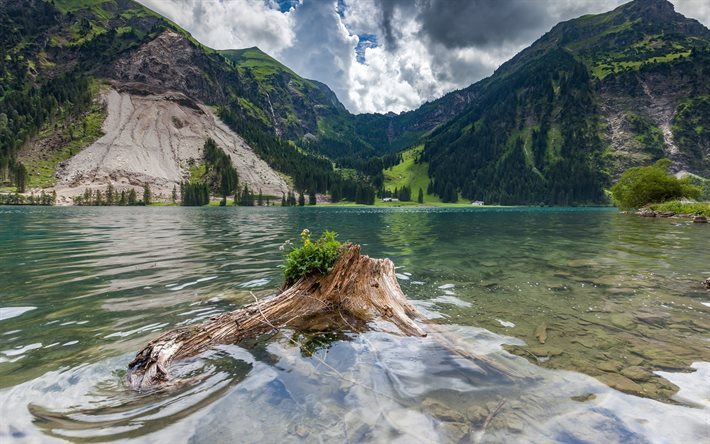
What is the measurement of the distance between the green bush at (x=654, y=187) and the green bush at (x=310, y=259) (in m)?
112

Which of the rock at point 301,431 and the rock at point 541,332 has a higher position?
the rock at point 541,332

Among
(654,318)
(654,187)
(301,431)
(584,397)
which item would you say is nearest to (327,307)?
(301,431)

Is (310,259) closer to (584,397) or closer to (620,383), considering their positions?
(584,397)

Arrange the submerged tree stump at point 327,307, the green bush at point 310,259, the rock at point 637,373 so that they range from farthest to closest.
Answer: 1. the green bush at point 310,259
2. the submerged tree stump at point 327,307
3. the rock at point 637,373

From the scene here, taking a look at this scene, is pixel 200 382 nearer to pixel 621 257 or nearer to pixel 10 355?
pixel 10 355

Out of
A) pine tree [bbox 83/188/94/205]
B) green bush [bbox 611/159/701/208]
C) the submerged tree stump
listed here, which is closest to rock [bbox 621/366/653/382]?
the submerged tree stump

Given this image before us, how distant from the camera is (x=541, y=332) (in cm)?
1187

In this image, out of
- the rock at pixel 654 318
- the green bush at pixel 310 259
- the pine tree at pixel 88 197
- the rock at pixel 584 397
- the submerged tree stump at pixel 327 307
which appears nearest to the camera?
the rock at pixel 584 397

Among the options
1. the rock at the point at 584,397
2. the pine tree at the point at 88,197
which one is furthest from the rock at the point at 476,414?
→ the pine tree at the point at 88,197

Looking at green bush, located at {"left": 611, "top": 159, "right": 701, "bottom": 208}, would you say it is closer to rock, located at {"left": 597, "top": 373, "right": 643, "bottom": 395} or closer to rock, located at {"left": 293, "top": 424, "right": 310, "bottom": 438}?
rock, located at {"left": 597, "top": 373, "right": 643, "bottom": 395}

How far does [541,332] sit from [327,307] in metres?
7.29

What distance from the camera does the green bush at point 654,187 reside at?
91.1m

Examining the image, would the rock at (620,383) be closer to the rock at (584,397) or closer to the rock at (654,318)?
the rock at (584,397)

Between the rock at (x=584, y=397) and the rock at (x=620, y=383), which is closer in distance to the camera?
the rock at (x=584, y=397)
